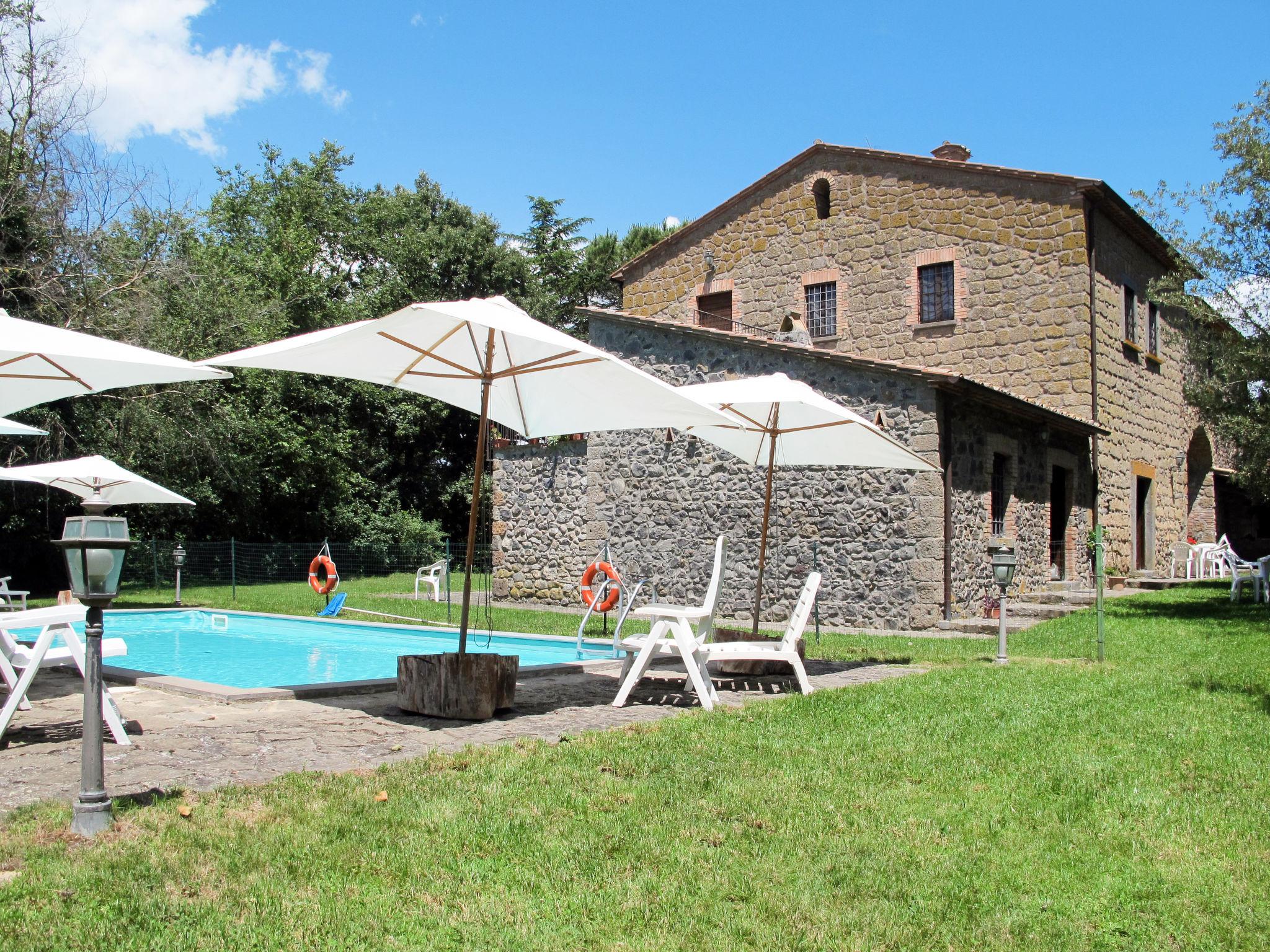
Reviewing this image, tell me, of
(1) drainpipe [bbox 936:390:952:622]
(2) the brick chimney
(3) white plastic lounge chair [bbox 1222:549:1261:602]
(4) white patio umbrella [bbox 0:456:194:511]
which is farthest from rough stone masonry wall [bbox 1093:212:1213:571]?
(4) white patio umbrella [bbox 0:456:194:511]

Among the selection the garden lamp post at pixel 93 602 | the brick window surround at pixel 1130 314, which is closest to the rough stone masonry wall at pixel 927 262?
the brick window surround at pixel 1130 314

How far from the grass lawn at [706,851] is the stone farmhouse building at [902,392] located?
24.0 feet

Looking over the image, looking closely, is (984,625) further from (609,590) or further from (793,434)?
(793,434)

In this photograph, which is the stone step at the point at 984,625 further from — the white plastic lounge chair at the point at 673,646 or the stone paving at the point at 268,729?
the white plastic lounge chair at the point at 673,646

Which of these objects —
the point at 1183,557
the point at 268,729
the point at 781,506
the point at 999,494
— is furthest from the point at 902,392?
the point at 1183,557

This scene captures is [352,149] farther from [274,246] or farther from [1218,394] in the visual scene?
[1218,394]

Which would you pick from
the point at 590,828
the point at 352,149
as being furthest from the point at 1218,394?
the point at 352,149

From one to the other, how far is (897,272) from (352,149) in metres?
25.9

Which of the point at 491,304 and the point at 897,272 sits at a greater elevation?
the point at 897,272

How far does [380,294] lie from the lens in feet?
101

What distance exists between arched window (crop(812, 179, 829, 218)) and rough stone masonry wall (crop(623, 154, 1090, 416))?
0.38ft

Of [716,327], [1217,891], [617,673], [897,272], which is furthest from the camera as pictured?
[716,327]

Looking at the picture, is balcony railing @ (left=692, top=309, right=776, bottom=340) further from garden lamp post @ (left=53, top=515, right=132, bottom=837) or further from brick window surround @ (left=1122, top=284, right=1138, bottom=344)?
garden lamp post @ (left=53, top=515, right=132, bottom=837)

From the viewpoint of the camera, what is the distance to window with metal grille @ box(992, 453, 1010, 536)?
14133mm
